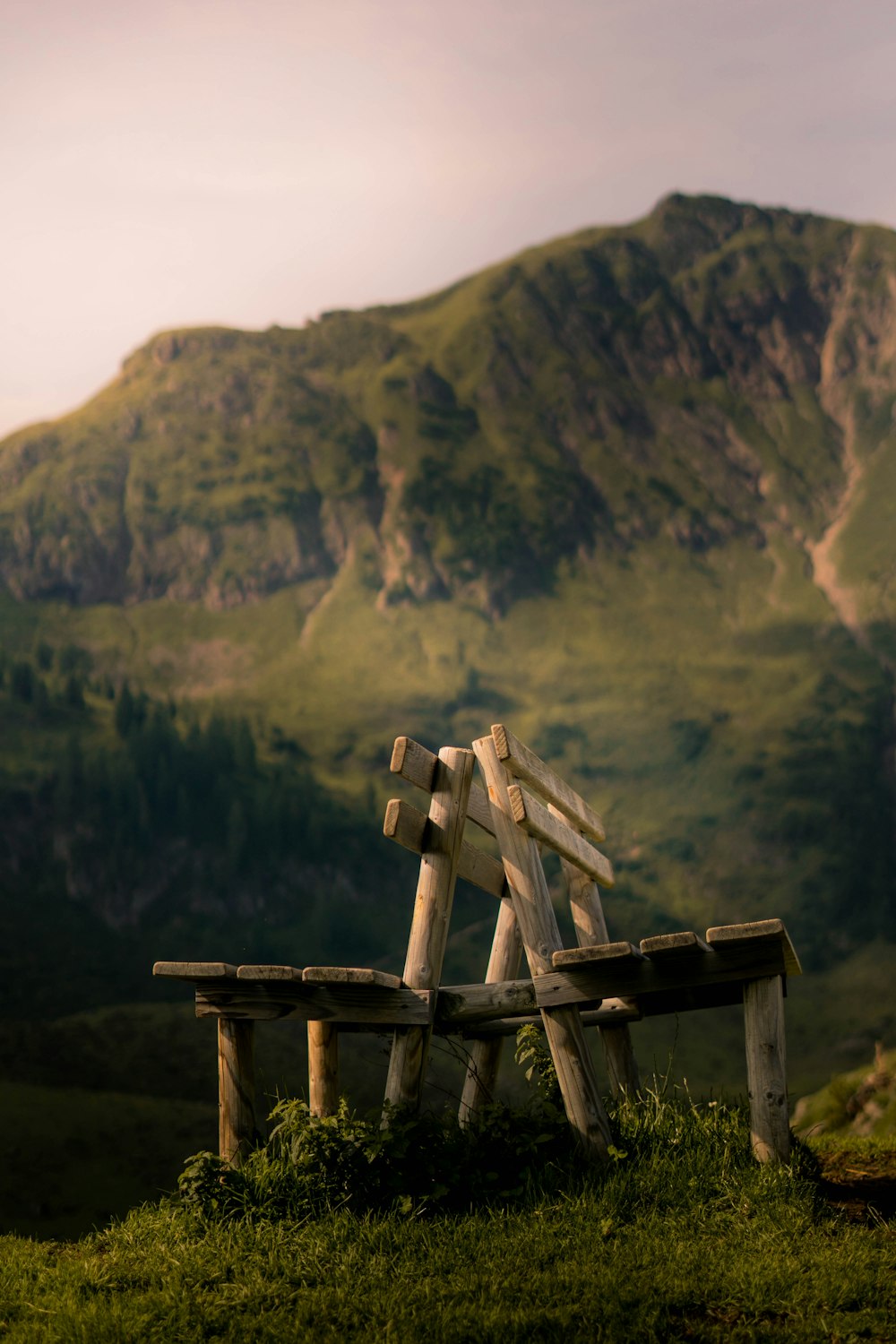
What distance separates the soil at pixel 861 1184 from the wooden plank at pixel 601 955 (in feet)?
6.81

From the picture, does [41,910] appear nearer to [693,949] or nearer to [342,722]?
[342,722]

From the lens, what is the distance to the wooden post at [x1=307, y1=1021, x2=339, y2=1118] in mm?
8922

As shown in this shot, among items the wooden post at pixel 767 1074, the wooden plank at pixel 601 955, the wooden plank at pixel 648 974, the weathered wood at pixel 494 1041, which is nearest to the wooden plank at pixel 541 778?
the weathered wood at pixel 494 1041

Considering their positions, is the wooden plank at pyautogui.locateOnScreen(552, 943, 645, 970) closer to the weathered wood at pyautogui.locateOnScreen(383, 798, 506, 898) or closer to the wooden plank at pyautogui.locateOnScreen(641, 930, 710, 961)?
the wooden plank at pyautogui.locateOnScreen(641, 930, 710, 961)

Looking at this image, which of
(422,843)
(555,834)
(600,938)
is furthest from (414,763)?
(600,938)

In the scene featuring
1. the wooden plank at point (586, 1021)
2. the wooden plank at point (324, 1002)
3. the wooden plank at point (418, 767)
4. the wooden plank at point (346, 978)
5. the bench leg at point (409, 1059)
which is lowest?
the wooden plank at point (586, 1021)

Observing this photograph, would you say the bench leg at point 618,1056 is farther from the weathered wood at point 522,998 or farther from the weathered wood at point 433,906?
the weathered wood at point 433,906

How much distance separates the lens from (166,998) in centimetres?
13938

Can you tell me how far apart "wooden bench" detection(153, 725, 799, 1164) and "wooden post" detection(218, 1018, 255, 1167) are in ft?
0.04

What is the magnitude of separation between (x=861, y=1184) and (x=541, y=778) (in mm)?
3881

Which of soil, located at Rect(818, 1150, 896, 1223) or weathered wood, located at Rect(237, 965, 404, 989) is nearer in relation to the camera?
weathered wood, located at Rect(237, 965, 404, 989)

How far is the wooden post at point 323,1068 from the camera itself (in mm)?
8922

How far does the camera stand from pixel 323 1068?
29.6 ft

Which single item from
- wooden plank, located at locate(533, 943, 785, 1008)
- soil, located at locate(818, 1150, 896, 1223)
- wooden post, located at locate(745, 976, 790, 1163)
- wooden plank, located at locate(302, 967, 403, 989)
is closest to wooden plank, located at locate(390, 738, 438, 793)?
wooden plank, located at locate(302, 967, 403, 989)
